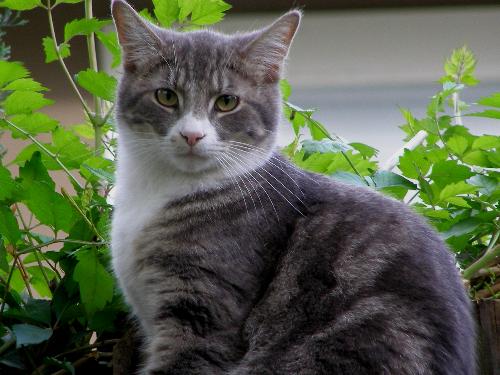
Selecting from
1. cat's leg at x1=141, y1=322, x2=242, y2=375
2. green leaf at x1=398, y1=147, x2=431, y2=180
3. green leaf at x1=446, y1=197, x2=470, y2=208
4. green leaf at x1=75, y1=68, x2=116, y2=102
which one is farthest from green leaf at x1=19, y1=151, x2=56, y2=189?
green leaf at x1=446, y1=197, x2=470, y2=208

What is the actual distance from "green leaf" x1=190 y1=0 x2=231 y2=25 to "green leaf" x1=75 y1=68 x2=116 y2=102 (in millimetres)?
216

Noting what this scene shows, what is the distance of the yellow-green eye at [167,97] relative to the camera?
4.62 ft

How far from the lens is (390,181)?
150 cm

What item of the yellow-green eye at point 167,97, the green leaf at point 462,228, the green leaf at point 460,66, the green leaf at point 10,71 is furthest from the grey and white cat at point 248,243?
the green leaf at point 460,66

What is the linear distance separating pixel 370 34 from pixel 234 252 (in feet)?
5.80

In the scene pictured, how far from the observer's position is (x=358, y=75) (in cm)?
292

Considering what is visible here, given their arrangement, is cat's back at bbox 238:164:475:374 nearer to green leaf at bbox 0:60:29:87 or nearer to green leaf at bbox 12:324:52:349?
green leaf at bbox 12:324:52:349

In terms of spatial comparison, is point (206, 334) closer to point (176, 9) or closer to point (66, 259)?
point (66, 259)

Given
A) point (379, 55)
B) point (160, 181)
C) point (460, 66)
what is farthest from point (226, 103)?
point (379, 55)

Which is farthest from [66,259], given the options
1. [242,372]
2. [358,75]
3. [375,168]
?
[358,75]

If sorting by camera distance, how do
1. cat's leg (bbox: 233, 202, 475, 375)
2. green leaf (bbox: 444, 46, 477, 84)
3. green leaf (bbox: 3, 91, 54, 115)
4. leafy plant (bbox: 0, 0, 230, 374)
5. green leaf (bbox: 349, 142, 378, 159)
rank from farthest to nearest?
green leaf (bbox: 444, 46, 477, 84)
green leaf (bbox: 349, 142, 378, 159)
green leaf (bbox: 3, 91, 54, 115)
leafy plant (bbox: 0, 0, 230, 374)
cat's leg (bbox: 233, 202, 475, 375)

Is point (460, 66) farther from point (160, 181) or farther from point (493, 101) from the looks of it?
point (160, 181)

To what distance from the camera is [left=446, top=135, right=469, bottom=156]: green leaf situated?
1.52 meters

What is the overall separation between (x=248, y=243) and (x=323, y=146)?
268 millimetres
